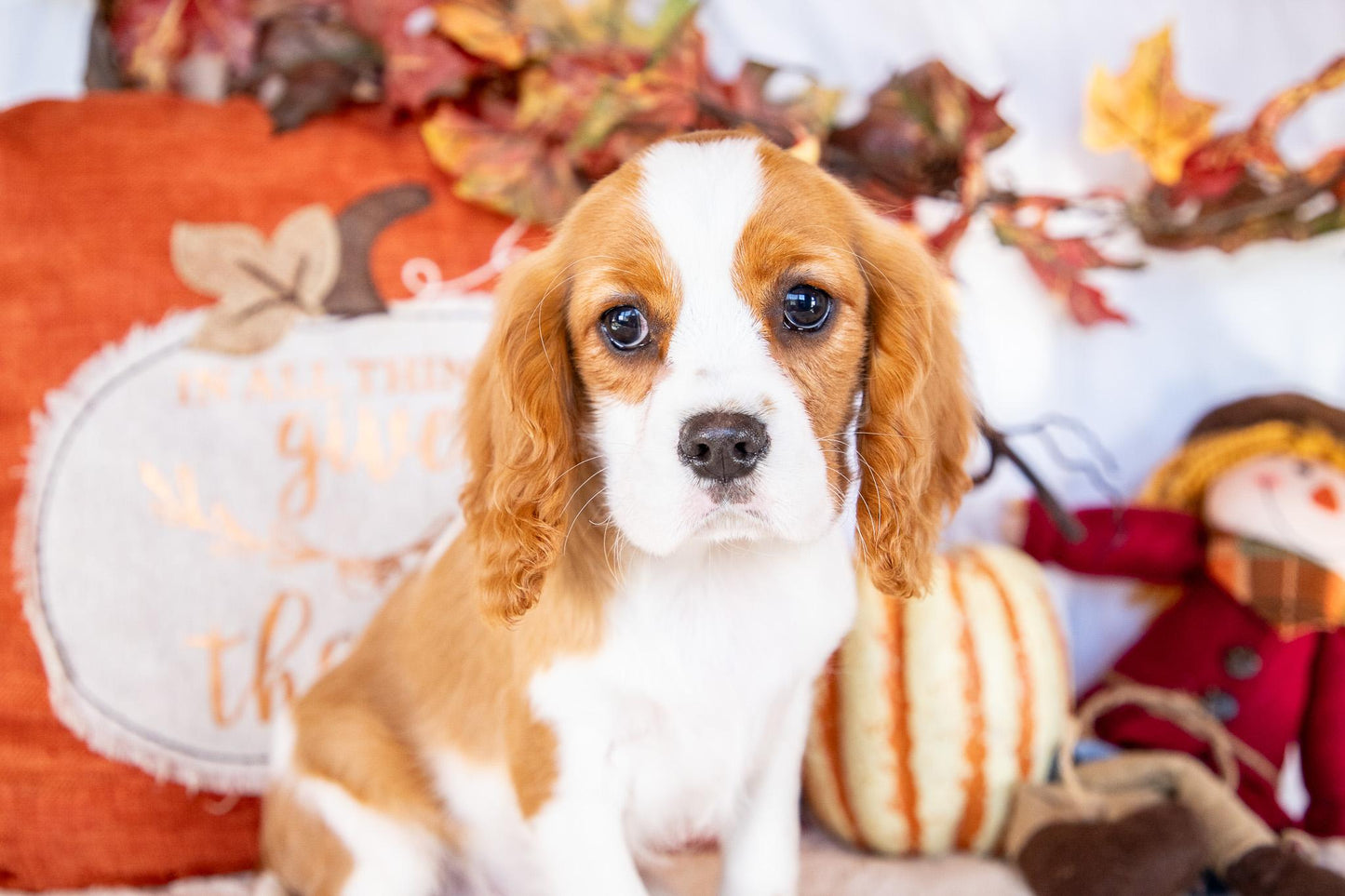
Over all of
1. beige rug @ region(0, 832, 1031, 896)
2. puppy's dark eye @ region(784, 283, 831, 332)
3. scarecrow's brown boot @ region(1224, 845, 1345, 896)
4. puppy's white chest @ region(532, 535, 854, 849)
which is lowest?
beige rug @ region(0, 832, 1031, 896)

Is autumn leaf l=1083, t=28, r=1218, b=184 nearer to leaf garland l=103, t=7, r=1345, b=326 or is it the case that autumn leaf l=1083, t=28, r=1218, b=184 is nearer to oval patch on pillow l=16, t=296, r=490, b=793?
leaf garland l=103, t=7, r=1345, b=326

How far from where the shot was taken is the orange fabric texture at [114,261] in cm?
170

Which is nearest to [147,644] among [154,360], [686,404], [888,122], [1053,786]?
[154,360]

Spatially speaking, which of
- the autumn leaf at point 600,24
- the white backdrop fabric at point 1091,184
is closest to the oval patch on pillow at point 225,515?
the autumn leaf at point 600,24

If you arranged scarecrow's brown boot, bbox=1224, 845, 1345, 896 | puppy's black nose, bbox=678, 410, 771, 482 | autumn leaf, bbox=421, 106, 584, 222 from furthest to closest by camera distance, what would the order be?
autumn leaf, bbox=421, 106, 584, 222 < scarecrow's brown boot, bbox=1224, 845, 1345, 896 < puppy's black nose, bbox=678, 410, 771, 482

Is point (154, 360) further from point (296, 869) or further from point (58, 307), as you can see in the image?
point (296, 869)

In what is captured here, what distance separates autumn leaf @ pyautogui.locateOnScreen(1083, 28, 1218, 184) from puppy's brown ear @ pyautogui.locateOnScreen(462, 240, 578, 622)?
140 cm

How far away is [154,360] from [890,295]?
1.24 metres

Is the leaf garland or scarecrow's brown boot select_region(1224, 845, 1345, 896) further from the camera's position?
the leaf garland

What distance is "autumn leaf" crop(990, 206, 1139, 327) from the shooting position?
221 centimetres

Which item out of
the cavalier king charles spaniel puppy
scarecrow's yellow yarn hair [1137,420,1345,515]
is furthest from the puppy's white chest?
scarecrow's yellow yarn hair [1137,420,1345,515]

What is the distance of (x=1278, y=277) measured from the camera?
234 cm

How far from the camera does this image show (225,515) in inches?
71.6

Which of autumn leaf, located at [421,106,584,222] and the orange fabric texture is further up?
autumn leaf, located at [421,106,584,222]
